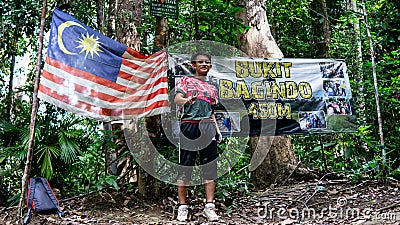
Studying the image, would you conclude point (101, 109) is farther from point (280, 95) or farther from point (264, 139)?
point (264, 139)

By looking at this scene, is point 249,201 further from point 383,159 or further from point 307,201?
point 383,159

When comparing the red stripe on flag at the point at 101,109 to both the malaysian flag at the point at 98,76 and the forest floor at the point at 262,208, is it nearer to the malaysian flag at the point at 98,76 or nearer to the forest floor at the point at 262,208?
the malaysian flag at the point at 98,76

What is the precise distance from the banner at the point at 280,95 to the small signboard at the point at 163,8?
0.53m

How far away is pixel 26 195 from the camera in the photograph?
3748 mm

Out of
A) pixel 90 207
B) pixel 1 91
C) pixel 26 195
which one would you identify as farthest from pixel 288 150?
pixel 1 91

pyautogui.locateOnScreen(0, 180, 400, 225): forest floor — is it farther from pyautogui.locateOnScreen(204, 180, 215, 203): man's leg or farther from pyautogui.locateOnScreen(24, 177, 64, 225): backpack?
pyautogui.locateOnScreen(204, 180, 215, 203): man's leg

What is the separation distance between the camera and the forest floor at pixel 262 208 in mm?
3908

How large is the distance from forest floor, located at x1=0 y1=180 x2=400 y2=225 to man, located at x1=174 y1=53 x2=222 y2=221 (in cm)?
30

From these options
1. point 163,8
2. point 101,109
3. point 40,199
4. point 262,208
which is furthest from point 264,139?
point 40,199

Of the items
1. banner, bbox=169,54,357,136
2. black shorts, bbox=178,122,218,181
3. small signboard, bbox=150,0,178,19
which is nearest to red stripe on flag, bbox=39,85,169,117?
black shorts, bbox=178,122,218,181

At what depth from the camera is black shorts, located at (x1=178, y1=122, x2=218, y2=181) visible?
4.12m

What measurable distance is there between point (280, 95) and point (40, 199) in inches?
127

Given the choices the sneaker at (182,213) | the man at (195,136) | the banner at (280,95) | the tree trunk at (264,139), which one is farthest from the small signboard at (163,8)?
the sneaker at (182,213)

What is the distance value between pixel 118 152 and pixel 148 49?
1400mm
